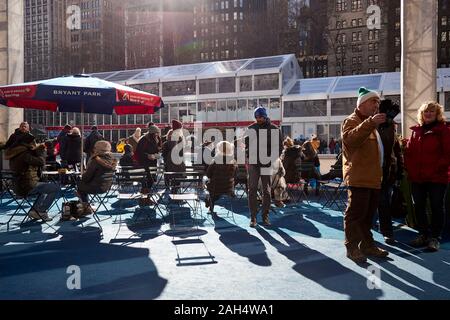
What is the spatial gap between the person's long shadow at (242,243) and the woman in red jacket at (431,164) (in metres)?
2.18

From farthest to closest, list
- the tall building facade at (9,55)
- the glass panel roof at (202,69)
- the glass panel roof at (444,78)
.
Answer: the glass panel roof at (202,69)
the glass panel roof at (444,78)
the tall building facade at (9,55)

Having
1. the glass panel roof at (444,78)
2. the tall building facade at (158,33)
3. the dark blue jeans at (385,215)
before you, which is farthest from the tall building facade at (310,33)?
the dark blue jeans at (385,215)

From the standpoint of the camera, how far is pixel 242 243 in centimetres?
621

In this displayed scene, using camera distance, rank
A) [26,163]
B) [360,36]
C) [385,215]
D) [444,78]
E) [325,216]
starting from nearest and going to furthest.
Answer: [385,215]
[26,163]
[325,216]
[444,78]
[360,36]

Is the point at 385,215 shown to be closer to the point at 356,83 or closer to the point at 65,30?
the point at 356,83

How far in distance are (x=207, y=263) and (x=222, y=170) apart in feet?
10.5

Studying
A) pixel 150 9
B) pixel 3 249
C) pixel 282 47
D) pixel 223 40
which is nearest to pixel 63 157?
pixel 3 249

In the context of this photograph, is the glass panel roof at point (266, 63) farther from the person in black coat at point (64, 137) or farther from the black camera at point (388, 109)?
the black camera at point (388, 109)

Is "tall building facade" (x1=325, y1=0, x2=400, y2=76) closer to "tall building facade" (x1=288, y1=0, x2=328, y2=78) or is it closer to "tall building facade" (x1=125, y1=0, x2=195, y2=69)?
"tall building facade" (x1=288, y1=0, x2=328, y2=78)

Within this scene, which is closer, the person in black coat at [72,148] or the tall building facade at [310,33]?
the person in black coat at [72,148]

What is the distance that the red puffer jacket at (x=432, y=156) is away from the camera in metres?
5.65

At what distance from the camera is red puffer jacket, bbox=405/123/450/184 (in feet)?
18.5

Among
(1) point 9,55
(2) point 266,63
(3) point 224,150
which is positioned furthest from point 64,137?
(2) point 266,63

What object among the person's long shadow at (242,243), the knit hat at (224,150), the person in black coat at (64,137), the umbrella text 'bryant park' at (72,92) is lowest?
the person's long shadow at (242,243)
